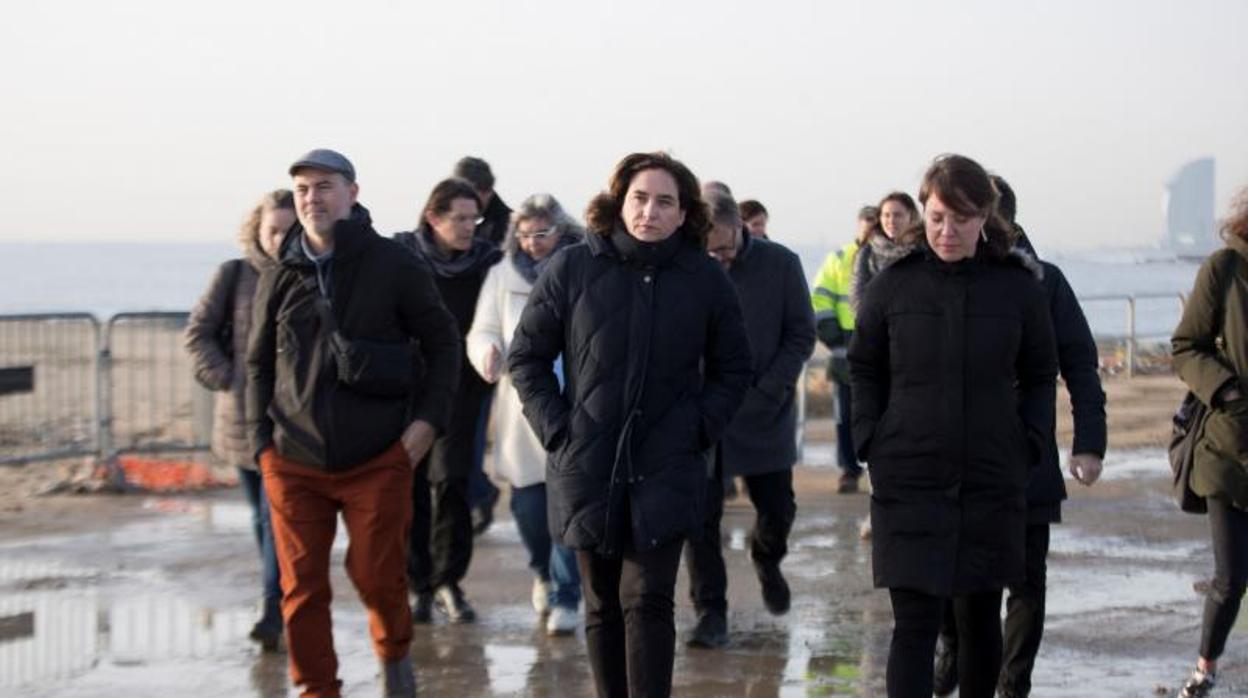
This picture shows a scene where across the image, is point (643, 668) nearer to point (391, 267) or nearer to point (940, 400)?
point (940, 400)

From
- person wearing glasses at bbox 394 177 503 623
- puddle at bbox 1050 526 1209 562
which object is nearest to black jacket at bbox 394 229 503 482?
person wearing glasses at bbox 394 177 503 623

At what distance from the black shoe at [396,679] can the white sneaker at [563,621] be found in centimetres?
148

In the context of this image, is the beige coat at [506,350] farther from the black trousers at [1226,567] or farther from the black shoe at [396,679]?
the black trousers at [1226,567]

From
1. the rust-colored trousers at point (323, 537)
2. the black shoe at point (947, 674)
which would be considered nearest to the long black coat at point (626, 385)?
the rust-colored trousers at point (323, 537)

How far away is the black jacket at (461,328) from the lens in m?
8.93

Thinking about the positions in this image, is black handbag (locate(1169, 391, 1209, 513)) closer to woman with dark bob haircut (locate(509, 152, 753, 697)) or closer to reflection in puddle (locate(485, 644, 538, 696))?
woman with dark bob haircut (locate(509, 152, 753, 697))

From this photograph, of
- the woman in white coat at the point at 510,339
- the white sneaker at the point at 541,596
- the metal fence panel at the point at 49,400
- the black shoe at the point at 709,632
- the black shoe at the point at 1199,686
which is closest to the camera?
the black shoe at the point at 1199,686

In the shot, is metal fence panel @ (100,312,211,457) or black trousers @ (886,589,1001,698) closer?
black trousers @ (886,589,1001,698)

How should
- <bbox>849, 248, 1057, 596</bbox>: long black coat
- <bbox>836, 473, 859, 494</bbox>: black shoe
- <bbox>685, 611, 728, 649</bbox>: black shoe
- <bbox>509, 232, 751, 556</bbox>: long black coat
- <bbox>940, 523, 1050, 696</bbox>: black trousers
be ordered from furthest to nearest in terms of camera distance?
1. <bbox>836, 473, 859, 494</bbox>: black shoe
2. <bbox>685, 611, 728, 649</bbox>: black shoe
3. <bbox>940, 523, 1050, 696</bbox>: black trousers
4. <bbox>509, 232, 751, 556</bbox>: long black coat
5. <bbox>849, 248, 1057, 596</bbox>: long black coat

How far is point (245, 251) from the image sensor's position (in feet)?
26.7

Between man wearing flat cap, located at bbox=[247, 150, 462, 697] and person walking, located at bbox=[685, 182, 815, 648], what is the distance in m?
1.83

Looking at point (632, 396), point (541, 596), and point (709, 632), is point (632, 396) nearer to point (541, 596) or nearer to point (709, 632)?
point (709, 632)

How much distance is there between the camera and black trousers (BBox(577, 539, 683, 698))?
6297mm

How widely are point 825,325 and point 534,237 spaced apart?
145 inches
